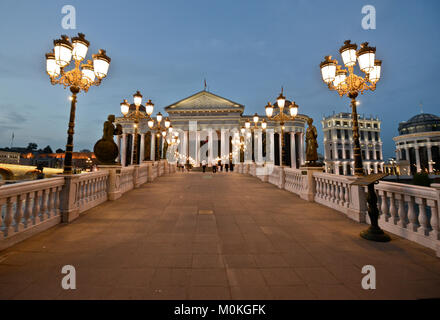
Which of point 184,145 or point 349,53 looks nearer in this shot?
point 349,53

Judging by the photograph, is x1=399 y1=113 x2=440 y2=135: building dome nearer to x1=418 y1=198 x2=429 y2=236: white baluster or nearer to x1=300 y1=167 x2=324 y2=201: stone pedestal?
x1=300 y1=167 x2=324 y2=201: stone pedestal

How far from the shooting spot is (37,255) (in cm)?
388

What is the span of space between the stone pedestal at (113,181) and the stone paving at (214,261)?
267 centimetres

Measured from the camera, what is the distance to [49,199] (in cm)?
566

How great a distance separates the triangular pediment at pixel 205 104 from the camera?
2226 inches

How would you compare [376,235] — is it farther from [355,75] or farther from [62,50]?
[62,50]

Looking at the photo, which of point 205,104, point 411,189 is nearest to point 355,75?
point 411,189

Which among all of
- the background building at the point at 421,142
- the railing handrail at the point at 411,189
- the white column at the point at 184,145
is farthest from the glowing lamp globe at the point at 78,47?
the background building at the point at 421,142

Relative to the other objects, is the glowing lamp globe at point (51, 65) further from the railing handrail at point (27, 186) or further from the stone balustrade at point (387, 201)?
the stone balustrade at point (387, 201)

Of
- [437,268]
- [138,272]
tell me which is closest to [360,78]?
[437,268]

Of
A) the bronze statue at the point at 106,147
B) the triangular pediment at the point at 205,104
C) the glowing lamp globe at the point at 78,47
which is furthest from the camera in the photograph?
the triangular pediment at the point at 205,104

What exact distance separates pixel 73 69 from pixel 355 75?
30.7 ft

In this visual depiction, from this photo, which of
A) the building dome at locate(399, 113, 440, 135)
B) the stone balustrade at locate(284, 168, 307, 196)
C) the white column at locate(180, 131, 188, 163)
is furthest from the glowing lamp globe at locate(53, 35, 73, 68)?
the building dome at locate(399, 113, 440, 135)
